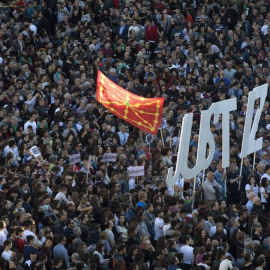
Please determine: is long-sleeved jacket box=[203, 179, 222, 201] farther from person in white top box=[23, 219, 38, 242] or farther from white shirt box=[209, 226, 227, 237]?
person in white top box=[23, 219, 38, 242]

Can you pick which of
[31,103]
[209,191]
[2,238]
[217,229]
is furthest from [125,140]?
[2,238]

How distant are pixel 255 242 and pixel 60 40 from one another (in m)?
13.2

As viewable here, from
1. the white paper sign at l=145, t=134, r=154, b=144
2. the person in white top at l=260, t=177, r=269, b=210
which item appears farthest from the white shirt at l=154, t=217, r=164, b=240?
the white paper sign at l=145, t=134, r=154, b=144

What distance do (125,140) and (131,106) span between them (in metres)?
1.13

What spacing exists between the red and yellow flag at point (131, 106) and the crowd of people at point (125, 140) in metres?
→ 0.64

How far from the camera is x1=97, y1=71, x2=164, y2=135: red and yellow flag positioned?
2700 cm

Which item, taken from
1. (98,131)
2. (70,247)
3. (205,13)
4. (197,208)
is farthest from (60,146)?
(205,13)

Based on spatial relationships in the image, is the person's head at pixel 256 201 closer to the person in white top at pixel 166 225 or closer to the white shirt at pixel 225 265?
the person in white top at pixel 166 225

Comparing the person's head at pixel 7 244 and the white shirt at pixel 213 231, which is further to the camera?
the white shirt at pixel 213 231

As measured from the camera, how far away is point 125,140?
93.0ft

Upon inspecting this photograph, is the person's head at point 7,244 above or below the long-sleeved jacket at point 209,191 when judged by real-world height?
above

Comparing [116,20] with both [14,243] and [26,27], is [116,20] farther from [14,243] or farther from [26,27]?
[14,243]

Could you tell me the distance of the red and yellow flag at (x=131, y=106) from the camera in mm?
27000

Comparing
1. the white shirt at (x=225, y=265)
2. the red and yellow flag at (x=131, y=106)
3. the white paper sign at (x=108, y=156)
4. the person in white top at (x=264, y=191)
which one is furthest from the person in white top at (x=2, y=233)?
the person in white top at (x=264, y=191)
